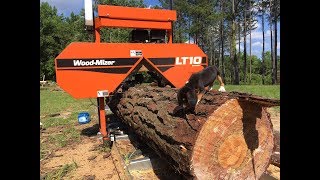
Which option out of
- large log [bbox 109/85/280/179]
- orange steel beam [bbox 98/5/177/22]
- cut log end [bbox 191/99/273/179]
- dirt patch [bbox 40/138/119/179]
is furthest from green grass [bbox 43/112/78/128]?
cut log end [bbox 191/99/273/179]

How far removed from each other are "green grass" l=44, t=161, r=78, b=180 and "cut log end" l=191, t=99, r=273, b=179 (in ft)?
7.27

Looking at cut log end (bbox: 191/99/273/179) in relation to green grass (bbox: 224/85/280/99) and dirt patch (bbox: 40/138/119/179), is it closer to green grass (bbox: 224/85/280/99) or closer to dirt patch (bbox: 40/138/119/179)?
dirt patch (bbox: 40/138/119/179)

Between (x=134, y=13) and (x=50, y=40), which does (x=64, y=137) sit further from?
(x=50, y=40)

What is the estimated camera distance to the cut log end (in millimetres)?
2863

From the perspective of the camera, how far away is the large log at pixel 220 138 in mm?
2842

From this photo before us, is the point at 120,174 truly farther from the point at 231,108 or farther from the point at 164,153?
the point at 231,108

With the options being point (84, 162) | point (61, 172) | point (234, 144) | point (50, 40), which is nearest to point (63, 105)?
point (84, 162)

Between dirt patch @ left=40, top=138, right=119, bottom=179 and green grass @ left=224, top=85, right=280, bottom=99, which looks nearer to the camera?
dirt patch @ left=40, top=138, right=119, bottom=179

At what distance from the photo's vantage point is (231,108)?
2.90m

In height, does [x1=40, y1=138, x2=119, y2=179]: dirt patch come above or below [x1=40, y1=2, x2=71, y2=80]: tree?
below

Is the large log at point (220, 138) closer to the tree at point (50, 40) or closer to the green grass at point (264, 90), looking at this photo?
the green grass at point (264, 90)

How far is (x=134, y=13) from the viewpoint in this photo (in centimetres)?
523
